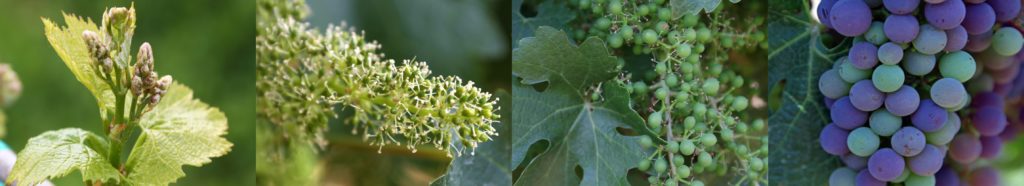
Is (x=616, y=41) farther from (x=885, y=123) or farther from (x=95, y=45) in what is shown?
(x=95, y=45)

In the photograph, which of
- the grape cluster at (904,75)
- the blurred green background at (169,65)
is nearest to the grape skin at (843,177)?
the grape cluster at (904,75)

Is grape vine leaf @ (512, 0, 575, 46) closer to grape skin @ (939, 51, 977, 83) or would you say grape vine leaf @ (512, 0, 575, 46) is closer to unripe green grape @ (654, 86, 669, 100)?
unripe green grape @ (654, 86, 669, 100)

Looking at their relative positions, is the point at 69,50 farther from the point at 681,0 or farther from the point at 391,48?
the point at 681,0

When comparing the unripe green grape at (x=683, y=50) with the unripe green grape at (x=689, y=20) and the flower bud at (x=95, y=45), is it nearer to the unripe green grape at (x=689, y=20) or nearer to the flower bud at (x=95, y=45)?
the unripe green grape at (x=689, y=20)

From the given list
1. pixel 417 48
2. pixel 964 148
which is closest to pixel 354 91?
pixel 417 48

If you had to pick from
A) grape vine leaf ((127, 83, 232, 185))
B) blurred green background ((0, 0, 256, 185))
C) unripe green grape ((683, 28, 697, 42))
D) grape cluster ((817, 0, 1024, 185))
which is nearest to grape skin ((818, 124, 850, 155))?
grape cluster ((817, 0, 1024, 185))

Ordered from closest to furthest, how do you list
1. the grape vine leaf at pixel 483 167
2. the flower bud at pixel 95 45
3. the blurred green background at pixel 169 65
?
the flower bud at pixel 95 45
the grape vine leaf at pixel 483 167
the blurred green background at pixel 169 65
